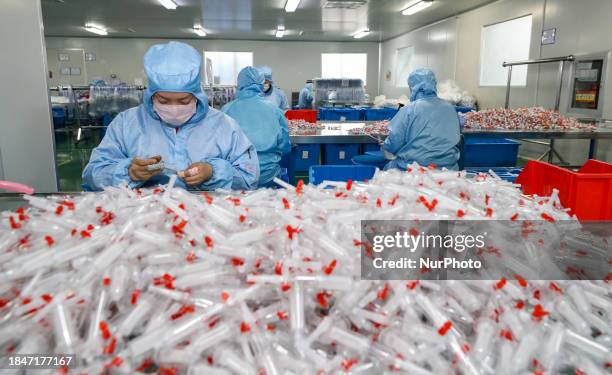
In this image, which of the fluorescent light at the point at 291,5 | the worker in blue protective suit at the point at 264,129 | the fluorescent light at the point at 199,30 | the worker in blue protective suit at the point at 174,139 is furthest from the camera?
the fluorescent light at the point at 199,30

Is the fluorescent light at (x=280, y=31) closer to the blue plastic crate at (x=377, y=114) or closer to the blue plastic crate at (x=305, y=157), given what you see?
the blue plastic crate at (x=377, y=114)

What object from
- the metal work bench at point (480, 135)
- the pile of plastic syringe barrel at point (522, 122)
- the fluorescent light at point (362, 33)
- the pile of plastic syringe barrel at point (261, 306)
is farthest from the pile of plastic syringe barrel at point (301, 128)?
the fluorescent light at point (362, 33)

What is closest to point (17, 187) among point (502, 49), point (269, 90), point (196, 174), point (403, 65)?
Result: point (196, 174)

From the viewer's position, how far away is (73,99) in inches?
263

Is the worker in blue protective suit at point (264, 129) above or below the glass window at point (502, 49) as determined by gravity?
below

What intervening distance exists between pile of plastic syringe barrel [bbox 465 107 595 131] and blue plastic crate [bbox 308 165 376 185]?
7.86ft

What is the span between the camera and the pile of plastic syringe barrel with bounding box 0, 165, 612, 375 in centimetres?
81

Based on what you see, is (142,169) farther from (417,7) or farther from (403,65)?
(403,65)

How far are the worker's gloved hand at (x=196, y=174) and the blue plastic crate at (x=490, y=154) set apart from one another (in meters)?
3.84

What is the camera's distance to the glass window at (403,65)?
41.1 feet

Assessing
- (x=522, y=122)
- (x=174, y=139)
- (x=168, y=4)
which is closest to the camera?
(x=174, y=139)

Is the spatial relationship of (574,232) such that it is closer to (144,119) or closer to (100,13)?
(144,119)

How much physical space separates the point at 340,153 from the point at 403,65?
835 cm

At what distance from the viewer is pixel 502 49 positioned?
326 inches
